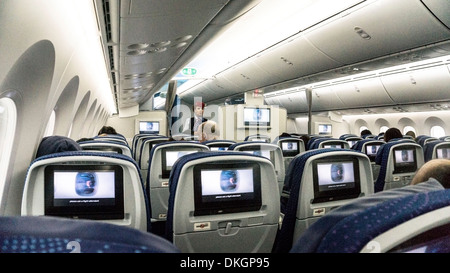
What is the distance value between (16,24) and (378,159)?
4401mm

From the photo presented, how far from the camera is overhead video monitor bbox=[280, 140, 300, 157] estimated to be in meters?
7.14

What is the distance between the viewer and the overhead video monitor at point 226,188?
8.21 feet

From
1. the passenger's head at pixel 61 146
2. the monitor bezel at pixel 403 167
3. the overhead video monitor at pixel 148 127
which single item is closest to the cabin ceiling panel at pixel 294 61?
the monitor bezel at pixel 403 167

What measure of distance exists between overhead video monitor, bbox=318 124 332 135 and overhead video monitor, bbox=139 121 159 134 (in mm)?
8688

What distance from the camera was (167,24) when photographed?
4340 millimetres

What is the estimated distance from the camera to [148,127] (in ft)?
62.8

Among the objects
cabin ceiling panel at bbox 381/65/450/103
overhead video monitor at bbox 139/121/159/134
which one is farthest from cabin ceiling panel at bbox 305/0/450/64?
overhead video monitor at bbox 139/121/159/134

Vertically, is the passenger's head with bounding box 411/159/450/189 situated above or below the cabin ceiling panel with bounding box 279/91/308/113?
below

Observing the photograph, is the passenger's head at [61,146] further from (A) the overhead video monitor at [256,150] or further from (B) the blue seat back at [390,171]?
(B) the blue seat back at [390,171]

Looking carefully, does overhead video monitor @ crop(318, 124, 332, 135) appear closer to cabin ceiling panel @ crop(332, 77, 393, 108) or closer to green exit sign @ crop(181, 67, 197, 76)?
cabin ceiling panel @ crop(332, 77, 393, 108)

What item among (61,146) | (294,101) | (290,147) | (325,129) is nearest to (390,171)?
(290,147)

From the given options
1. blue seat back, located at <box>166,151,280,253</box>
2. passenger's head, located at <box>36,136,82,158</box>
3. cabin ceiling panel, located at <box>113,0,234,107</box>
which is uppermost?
cabin ceiling panel, located at <box>113,0,234,107</box>

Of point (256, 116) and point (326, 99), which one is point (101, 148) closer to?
point (256, 116)

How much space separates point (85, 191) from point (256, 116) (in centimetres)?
1150
